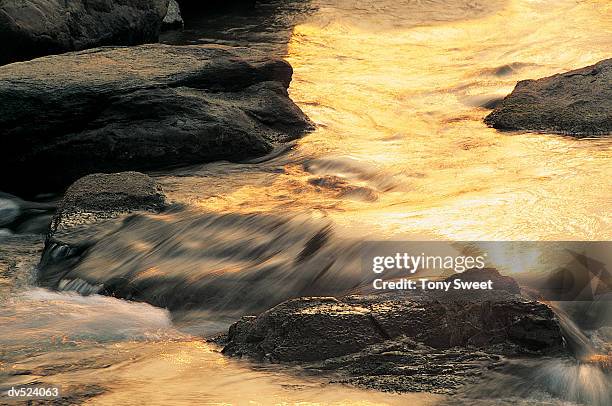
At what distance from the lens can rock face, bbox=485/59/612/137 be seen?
8.30 meters

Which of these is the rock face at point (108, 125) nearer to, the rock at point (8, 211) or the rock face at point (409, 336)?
the rock at point (8, 211)

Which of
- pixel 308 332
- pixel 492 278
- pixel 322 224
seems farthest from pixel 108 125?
pixel 492 278

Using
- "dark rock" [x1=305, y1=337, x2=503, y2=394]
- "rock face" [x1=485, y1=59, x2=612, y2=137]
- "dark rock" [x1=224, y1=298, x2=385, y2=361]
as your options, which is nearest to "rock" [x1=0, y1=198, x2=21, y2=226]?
"dark rock" [x1=224, y1=298, x2=385, y2=361]

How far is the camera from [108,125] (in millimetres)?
8125

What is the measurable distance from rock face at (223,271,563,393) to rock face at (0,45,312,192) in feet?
12.5

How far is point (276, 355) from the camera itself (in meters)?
4.40

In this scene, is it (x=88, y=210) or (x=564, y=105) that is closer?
(x=88, y=210)

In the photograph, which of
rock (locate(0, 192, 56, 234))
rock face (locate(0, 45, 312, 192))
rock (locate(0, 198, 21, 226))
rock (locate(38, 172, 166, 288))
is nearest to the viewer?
rock (locate(38, 172, 166, 288))

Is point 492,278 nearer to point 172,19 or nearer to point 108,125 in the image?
point 108,125

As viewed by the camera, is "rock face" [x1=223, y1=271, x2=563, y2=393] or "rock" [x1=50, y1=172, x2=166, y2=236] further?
"rock" [x1=50, y1=172, x2=166, y2=236]

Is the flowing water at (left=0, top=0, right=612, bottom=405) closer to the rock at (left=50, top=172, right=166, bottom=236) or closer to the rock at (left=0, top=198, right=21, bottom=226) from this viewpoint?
the rock at (left=50, top=172, right=166, bottom=236)

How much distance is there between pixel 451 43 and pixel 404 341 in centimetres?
930

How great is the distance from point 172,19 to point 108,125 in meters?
6.50

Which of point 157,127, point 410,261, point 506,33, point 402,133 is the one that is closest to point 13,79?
point 157,127
